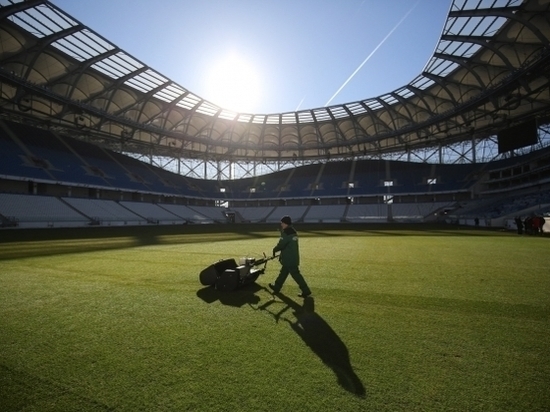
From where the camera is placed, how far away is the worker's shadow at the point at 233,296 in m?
5.66

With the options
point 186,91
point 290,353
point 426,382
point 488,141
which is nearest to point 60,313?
point 290,353

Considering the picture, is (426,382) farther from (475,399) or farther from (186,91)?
(186,91)

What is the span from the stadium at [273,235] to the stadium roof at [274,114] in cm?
27

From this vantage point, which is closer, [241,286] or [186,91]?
[241,286]

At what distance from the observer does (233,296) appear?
20.1 feet

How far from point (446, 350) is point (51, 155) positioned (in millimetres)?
51164

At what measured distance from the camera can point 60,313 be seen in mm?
4785

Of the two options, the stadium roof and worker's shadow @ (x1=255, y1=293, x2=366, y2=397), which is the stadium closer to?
worker's shadow @ (x1=255, y1=293, x2=366, y2=397)

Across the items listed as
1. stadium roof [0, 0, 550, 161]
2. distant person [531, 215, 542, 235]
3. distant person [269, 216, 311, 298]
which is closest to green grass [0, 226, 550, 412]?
distant person [269, 216, 311, 298]

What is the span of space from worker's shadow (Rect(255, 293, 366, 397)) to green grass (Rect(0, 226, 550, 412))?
0.02 meters

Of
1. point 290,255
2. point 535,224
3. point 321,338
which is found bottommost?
point 321,338

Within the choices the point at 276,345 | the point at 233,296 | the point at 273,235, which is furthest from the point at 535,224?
the point at 276,345

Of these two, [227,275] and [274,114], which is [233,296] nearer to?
[227,275]

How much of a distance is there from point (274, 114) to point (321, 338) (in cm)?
4810
